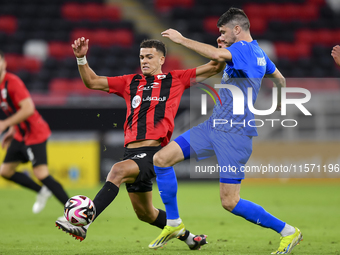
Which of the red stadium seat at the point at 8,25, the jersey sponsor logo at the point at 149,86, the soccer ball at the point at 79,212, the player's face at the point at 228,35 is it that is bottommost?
the soccer ball at the point at 79,212

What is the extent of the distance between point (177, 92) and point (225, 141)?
35.3 inches

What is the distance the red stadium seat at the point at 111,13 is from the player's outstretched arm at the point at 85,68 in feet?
46.4

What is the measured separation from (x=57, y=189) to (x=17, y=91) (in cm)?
151

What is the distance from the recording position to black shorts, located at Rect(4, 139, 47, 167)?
24.4 ft

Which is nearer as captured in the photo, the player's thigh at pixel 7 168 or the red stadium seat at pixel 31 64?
the player's thigh at pixel 7 168

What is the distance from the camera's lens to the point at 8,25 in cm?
1809

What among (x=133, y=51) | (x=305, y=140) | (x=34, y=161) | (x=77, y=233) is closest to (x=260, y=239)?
(x=77, y=233)

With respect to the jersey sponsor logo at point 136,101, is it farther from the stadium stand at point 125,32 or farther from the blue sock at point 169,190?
the stadium stand at point 125,32

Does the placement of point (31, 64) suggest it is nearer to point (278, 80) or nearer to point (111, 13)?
point (111, 13)

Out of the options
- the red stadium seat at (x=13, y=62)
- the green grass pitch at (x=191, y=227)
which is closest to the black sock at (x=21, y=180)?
the green grass pitch at (x=191, y=227)

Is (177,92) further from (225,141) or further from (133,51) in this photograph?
(133,51)

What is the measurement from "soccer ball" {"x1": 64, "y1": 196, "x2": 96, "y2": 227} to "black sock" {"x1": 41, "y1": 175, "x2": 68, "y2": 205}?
2.64 meters

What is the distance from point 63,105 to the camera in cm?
1237

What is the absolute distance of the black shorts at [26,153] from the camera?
744 cm
